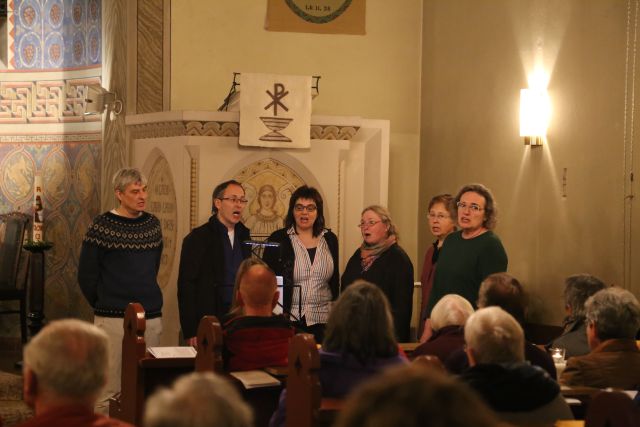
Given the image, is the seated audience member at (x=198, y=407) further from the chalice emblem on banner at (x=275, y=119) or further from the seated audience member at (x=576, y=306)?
the chalice emblem on banner at (x=275, y=119)

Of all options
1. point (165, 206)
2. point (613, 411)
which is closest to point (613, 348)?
point (613, 411)

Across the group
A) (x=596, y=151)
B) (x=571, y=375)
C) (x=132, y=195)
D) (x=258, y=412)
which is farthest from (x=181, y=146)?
(x=571, y=375)

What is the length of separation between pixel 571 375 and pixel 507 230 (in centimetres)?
320

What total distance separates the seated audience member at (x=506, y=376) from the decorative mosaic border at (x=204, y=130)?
13.4 ft

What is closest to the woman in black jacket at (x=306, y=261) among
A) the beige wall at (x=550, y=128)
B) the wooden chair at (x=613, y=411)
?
the beige wall at (x=550, y=128)

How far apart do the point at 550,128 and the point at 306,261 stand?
6.35 feet

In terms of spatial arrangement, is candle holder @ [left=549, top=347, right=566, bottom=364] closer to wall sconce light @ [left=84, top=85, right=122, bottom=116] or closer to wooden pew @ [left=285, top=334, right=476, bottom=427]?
wooden pew @ [left=285, top=334, right=476, bottom=427]

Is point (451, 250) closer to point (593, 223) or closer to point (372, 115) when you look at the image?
point (593, 223)

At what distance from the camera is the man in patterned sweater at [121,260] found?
17.9 ft

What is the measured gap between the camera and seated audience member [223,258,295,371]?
419 centimetres

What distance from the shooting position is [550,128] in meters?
6.58

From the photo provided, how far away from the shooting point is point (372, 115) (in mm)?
8609

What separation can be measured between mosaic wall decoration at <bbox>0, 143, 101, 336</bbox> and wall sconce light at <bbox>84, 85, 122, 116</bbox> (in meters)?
0.69

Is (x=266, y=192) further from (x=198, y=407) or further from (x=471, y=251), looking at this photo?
(x=198, y=407)
